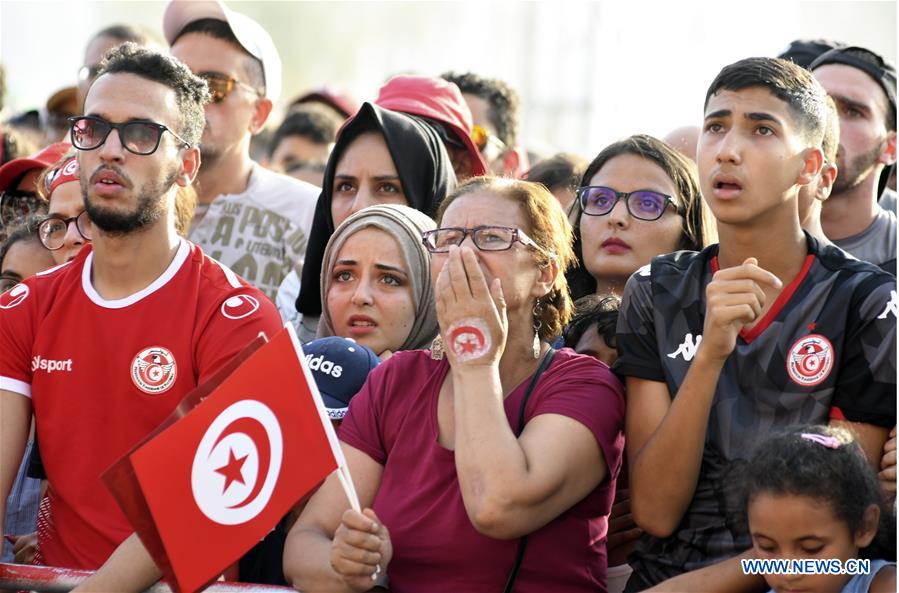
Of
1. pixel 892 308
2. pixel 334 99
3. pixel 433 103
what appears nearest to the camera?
pixel 892 308

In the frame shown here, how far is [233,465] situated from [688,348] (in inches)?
53.6

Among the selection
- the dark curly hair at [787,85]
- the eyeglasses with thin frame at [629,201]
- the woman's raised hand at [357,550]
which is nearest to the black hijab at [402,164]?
the eyeglasses with thin frame at [629,201]

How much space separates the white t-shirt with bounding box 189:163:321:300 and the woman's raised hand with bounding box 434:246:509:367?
7.58 ft

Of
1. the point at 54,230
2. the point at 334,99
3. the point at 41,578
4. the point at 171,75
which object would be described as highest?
the point at 171,75

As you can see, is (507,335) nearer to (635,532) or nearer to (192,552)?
(635,532)

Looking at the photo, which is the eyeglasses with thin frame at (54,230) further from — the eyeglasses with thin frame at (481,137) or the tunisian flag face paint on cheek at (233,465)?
the eyeglasses with thin frame at (481,137)

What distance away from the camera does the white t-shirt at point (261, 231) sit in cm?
615

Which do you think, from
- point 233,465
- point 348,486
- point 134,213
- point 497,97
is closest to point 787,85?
point 348,486

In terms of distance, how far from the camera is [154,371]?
14.0ft

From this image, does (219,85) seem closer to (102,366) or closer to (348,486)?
(102,366)

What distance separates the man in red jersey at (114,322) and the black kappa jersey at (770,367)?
1283 millimetres

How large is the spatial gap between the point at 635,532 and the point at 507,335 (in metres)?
0.82

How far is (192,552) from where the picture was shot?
3629 mm

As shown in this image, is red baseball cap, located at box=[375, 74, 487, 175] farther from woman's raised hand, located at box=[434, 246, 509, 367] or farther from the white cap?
woman's raised hand, located at box=[434, 246, 509, 367]
